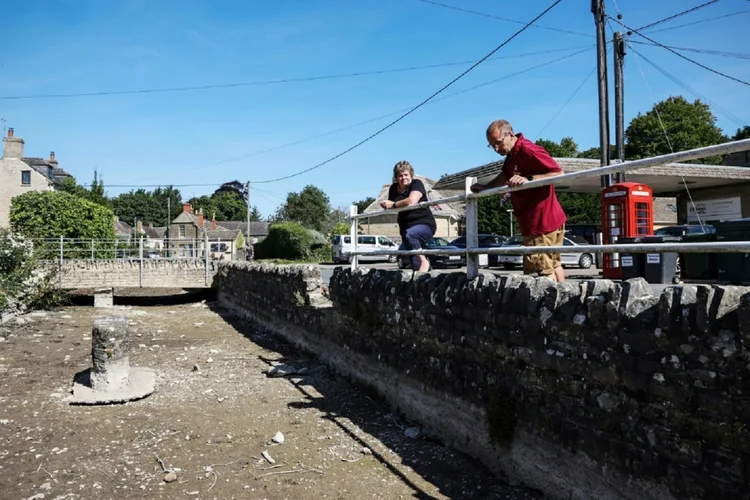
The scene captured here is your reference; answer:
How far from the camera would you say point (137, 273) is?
19.4 metres

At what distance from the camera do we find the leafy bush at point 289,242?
35.5 m

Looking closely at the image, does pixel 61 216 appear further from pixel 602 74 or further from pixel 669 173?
pixel 669 173

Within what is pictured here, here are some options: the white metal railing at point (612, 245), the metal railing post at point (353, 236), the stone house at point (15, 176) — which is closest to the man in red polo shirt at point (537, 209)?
the white metal railing at point (612, 245)

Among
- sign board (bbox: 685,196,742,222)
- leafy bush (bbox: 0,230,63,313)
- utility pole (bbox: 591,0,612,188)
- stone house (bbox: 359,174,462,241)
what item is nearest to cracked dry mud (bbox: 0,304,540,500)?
leafy bush (bbox: 0,230,63,313)

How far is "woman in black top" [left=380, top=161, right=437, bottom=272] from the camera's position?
5961 mm


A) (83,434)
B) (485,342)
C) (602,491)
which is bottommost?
(83,434)

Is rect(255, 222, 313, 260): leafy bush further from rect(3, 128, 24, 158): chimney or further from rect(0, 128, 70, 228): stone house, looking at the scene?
rect(3, 128, 24, 158): chimney

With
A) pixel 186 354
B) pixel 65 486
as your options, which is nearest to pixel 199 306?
pixel 186 354

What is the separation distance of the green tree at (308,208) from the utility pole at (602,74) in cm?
4176

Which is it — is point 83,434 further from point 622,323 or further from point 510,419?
point 622,323

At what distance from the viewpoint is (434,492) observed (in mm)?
3912

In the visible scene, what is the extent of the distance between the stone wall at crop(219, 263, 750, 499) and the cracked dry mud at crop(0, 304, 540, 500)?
41cm

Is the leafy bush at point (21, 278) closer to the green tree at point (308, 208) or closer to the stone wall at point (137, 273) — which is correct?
the stone wall at point (137, 273)

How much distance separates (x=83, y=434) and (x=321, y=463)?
2542 mm
